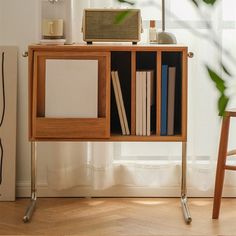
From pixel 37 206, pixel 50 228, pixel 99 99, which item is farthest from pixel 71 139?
pixel 37 206

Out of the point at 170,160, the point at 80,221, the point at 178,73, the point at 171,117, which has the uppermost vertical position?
the point at 178,73

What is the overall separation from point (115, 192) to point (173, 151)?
362mm

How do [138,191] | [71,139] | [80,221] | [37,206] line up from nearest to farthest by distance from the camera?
[71,139]
[80,221]
[37,206]
[138,191]

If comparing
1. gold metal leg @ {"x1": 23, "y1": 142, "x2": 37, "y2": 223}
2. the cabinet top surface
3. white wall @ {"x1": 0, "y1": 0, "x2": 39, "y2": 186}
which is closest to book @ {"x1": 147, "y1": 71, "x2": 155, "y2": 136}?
the cabinet top surface

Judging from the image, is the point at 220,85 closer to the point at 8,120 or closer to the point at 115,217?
the point at 115,217

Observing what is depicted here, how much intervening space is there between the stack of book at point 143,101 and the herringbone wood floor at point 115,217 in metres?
0.40

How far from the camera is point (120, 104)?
7.56 feet

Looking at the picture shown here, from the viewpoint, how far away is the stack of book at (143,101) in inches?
89.4

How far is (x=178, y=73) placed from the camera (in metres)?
2.37

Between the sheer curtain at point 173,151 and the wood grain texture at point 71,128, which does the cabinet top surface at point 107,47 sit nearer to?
the wood grain texture at point 71,128

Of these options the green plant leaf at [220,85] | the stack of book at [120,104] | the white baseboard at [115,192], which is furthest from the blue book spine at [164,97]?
the green plant leaf at [220,85]

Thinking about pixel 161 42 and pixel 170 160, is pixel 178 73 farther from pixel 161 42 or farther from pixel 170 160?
pixel 170 160

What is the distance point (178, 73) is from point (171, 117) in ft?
0.68

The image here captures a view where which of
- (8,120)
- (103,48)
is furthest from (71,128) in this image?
(8,120)
